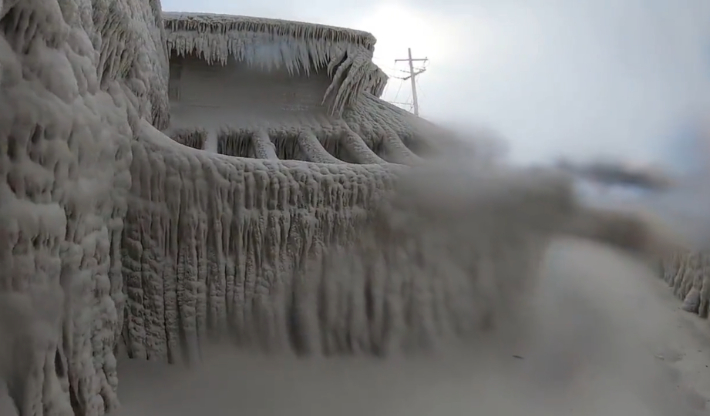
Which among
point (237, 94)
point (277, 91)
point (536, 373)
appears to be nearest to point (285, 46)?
point (277, 91)

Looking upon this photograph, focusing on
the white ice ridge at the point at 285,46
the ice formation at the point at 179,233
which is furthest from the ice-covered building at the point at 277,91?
the ice formation at the point at 179,233

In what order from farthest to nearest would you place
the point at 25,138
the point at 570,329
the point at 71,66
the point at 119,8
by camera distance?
the point at 570,329 < the point at 119,8 < the point at 71,66 < the point at 25,138

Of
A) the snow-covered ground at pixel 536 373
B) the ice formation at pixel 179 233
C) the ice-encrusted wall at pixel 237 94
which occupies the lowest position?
the snow-covered ground at pixel 536 373

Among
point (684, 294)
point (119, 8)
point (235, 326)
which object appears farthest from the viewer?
point (684, 294)

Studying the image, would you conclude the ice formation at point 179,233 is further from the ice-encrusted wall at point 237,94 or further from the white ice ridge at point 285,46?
the white ice ridge at point 285,46

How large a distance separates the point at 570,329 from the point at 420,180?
128 centimetres

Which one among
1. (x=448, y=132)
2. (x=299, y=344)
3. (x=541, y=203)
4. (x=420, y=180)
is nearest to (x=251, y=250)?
(x=299, y=344)

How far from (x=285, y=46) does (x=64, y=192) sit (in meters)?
3.04

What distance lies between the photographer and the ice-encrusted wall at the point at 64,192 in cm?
165

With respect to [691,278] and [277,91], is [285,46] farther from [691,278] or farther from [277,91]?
[691,278]

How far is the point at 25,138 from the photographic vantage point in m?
1.67

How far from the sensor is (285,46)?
4555mm

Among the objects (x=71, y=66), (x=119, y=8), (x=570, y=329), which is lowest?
(x=570, y=329)

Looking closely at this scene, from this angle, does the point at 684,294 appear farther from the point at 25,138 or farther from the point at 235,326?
the point at 25,138
